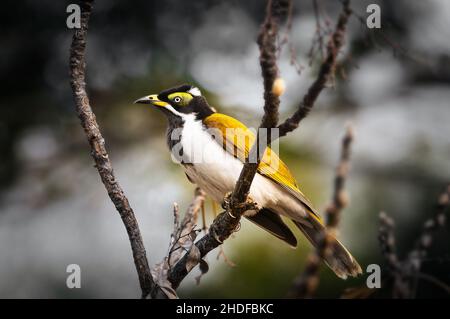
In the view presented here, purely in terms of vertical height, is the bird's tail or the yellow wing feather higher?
the yellow wing feather

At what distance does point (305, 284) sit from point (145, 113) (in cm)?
453

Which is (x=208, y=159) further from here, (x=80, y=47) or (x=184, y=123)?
(x=80, y=47)

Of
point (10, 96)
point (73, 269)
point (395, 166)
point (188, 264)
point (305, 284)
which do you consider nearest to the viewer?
point (305, 284)

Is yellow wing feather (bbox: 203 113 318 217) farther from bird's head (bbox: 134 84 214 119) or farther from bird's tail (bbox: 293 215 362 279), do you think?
bird's tail (bbox: 293 215 362 279)

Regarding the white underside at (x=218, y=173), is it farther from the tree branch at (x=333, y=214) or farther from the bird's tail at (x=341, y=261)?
the tree branch at (x=333, y=214)

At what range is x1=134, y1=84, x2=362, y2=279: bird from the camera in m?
3.51

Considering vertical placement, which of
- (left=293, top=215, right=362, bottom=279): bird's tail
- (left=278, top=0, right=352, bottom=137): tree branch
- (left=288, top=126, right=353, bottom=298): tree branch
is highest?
(left=278, top=0, right=352, bottom=137): tree branch

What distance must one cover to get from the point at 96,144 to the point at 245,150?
1.29 m

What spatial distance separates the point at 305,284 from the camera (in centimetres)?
131

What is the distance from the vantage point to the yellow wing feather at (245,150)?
142 inches

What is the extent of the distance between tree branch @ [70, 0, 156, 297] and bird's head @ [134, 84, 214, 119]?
1.25 metres

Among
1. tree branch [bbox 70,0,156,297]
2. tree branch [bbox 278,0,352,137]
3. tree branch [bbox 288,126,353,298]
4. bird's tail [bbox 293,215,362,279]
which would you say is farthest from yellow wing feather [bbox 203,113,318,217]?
tree branch [bbox 288,126,353,298]

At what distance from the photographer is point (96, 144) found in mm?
2510
